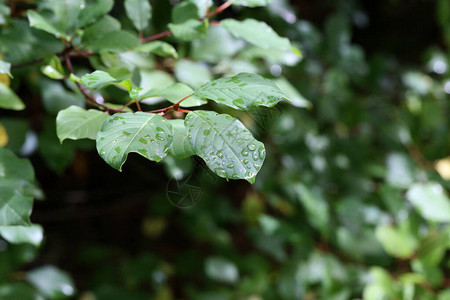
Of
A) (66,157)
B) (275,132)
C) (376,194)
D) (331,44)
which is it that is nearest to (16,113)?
(66,157)

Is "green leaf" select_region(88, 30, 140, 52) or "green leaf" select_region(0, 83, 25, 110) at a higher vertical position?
"green leaf" select_region(88, 30, 140, 52)

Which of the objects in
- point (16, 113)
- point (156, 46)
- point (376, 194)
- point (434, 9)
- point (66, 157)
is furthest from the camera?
point (434, 9)

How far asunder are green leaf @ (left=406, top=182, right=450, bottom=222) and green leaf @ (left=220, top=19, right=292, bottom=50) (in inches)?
23.0

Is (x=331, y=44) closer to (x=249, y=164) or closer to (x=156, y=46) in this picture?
(x=156, y=46)

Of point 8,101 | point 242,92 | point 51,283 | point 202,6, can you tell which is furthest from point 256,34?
point 51,283

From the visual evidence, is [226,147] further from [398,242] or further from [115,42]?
[398,242]

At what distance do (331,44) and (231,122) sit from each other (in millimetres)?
894

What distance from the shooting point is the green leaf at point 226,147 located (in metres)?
0.40

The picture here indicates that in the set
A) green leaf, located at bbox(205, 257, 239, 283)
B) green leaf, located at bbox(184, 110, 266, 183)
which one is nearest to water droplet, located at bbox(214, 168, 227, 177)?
green leaf, located at bbox(184, 110, 266, 183)

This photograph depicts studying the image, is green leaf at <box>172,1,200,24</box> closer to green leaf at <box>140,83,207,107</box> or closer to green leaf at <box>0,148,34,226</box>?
green leaf at <box>140,83,207,107</box>

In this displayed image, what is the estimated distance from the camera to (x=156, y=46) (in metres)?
0.56

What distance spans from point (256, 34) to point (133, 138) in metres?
0.28

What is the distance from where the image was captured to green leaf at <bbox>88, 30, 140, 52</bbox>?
551 mm

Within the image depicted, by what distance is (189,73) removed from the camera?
32.7 inches
